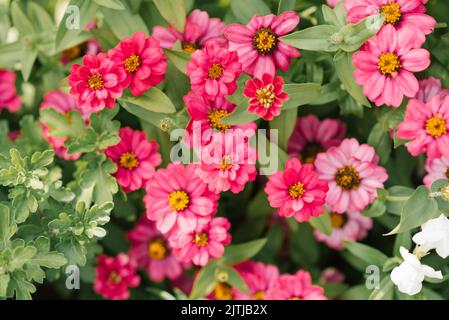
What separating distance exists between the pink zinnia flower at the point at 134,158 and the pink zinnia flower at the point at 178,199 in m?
0.06

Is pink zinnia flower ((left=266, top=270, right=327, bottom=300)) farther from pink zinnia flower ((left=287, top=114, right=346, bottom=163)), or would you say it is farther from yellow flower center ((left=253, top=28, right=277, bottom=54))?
→ yellow flower center ((left=253, top=28, right=277, bottom=54))

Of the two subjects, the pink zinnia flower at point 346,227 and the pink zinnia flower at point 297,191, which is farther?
the pink zinnia flower at point 346,227

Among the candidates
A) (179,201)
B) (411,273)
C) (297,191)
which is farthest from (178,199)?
(411,273)

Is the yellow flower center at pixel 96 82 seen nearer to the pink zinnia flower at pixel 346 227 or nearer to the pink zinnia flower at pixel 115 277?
the pink zinnia flower at pixel 115 277

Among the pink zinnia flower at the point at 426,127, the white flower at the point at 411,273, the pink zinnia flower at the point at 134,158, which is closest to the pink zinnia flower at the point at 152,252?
the pink zinnia flower at the point at 134,158

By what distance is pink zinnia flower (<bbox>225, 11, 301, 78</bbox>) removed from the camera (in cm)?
128

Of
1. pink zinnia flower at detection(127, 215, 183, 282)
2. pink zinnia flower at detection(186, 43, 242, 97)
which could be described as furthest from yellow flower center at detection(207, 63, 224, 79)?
pink zinnia flower at detection(127, 215, 183, 282)

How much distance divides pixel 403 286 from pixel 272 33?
24.2 inches

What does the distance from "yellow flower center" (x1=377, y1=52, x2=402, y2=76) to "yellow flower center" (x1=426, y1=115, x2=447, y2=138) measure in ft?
0.43

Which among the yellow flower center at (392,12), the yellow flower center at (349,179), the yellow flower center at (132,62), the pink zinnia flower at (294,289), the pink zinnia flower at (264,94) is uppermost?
the yellow flower center at (392,12)

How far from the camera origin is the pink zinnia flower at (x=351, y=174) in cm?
140

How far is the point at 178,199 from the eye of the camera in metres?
1.33
